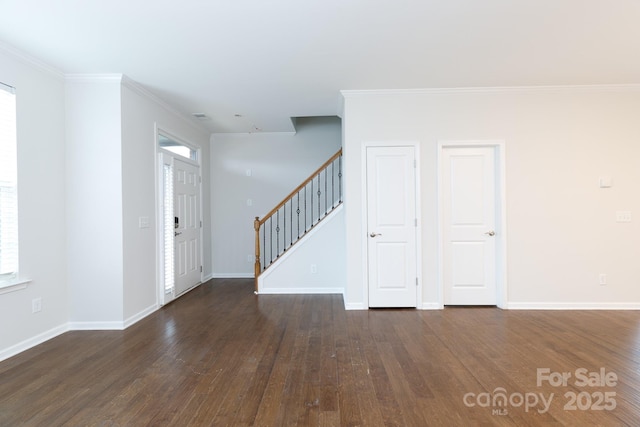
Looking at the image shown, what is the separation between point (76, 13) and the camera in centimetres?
254

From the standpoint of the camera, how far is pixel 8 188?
302cm

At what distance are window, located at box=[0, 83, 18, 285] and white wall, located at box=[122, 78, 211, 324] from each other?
2.92 ft

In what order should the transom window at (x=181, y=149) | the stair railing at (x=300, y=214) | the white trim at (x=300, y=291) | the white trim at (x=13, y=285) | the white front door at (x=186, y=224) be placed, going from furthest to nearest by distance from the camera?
the stair railing at (x=300, y=214)
the transom window at (x=181, y=149)
the white trim at (x=300, y=291)
the white front door at (x=186, y=224)
the white trim at (x=13, y=285)

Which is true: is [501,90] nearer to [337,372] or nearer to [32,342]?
[337,372]

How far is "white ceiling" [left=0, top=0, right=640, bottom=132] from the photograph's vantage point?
8.26 ft

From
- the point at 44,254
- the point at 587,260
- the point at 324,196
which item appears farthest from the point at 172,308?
the point at 587,260

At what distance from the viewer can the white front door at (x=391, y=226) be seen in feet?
14.0

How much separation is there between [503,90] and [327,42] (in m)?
2.53

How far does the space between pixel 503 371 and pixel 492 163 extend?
266cm

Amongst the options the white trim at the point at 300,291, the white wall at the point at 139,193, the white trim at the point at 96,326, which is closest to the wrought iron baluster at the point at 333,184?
the white trim at the point at 300,291

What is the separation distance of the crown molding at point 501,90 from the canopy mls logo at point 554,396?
322 cm

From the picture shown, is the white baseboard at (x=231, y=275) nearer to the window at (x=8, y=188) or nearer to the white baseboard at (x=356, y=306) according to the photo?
the white baseboard at (x=356, y=306)

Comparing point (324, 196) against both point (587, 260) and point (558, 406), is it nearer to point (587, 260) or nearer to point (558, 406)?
point (587, 260)

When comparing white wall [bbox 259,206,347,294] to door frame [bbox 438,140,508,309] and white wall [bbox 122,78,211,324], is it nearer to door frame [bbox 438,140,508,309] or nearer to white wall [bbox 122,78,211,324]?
door frame [bbox 438,140,508,309]
